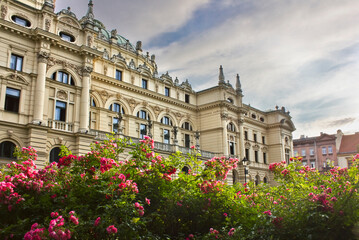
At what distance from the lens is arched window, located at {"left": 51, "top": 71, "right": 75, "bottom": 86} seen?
2688cm

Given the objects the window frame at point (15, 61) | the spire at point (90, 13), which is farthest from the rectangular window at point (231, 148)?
the window frame at point (15, 61)

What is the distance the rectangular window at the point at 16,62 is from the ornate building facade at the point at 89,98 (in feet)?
0.25

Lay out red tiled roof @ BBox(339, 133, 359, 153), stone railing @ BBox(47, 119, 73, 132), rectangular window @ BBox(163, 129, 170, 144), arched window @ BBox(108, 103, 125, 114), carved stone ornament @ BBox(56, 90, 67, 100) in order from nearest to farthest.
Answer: stone railing @ BBox(47, 119, 73, 132) → carved stone ornament @ BBox(56, 90, 67, 100) → arched window @ BBox(108, 103, 125, 114) → rectangular window @ BBox(163, 129, 170, 144) → red tiled roof @ BBox(339, 133, 359, 153)

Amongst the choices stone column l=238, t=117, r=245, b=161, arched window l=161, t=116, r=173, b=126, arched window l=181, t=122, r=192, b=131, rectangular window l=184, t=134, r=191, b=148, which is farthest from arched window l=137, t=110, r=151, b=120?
stone column l=238, t=117, r=245, b=161

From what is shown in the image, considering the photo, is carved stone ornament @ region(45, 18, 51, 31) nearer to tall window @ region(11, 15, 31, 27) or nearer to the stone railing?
tall window @ region(11, 15, 31, 27)

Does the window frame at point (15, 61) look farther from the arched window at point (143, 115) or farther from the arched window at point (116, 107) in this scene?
the arched window at point (143, 115)

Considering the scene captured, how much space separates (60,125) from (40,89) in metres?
3.24

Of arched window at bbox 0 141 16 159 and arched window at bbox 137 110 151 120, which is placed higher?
arched window at bbox 137 110 151 120

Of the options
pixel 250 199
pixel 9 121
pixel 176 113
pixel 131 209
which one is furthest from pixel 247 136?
pixel 131 209

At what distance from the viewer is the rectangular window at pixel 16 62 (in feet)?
80.3

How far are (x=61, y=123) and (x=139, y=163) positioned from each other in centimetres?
1827

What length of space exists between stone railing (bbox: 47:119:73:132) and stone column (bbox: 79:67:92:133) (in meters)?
0.89

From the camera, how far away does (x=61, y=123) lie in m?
25.9

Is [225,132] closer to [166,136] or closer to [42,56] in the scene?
[166,136]
